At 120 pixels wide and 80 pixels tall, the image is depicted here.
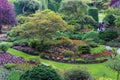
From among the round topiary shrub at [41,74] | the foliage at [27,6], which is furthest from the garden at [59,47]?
the foliage at [27,6]

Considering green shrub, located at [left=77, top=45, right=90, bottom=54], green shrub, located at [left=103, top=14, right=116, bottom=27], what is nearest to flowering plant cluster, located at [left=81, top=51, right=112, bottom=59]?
green shrub, located at [left=77, top=45, right=90, bottom=54]

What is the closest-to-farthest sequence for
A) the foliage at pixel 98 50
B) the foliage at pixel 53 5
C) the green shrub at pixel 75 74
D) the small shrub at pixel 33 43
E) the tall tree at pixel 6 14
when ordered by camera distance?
the green shrub at pixel 75 74 → the foliage at pixel 98 50 → the small shrub at pixel 33 43 → the tall tree at pixel 6 14 → the foliage at pixel 53 5

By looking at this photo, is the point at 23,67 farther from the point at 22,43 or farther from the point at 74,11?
the point at 74,11

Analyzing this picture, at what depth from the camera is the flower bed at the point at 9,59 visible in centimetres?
2789

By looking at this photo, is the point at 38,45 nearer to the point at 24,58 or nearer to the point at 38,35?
the point at 38,35

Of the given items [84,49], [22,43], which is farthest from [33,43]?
[84,49]

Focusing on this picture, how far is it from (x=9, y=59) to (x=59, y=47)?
6.89 metres

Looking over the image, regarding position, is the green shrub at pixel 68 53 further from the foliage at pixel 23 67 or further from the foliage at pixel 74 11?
the foliage at pixel 74 11

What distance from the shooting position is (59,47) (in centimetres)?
3412

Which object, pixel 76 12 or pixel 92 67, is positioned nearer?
pixel 92 67

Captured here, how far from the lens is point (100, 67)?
2891cm

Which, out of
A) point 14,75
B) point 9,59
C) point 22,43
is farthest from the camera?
point 22,43

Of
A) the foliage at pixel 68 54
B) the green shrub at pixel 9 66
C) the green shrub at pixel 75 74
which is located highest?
the green shrub at pixel 75 74

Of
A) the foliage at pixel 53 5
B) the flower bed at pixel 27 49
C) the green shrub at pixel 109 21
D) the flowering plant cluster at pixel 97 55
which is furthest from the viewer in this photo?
the foliage at pixel 53 5
